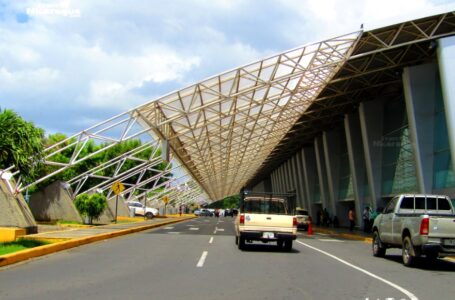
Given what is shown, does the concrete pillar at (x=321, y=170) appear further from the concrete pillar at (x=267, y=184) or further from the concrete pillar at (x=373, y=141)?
the concrete pillar at (x=267, y=184)

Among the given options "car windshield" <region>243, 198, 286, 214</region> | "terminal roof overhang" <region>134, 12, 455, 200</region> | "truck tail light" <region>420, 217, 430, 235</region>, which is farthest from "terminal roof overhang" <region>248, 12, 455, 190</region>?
"truck tail light" <region>420, 217, 430, 235</region>

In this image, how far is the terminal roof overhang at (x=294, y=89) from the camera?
26.7 metres

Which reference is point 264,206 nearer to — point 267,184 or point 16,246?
point 16,246

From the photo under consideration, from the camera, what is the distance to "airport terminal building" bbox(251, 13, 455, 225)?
85.8 feet

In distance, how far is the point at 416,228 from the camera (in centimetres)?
1364

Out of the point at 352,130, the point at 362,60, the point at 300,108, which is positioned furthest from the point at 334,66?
the point at 352,130

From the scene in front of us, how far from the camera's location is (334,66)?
29.7m

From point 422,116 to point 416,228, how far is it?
16862 mm

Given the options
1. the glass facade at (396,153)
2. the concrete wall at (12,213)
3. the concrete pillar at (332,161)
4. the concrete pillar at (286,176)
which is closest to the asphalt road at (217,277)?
the concrete wall at (12,213)

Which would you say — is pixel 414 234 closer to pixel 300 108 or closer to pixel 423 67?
pixel 423 67

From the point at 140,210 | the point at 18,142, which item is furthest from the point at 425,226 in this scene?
the point at 140,210

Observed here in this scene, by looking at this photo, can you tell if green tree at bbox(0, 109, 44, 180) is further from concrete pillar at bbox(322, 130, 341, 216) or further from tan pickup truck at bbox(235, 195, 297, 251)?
concrete pillar at bbox(322, 130, 341, 216)

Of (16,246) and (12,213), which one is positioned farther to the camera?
(12,213)

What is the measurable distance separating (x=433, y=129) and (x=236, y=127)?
18.0m
